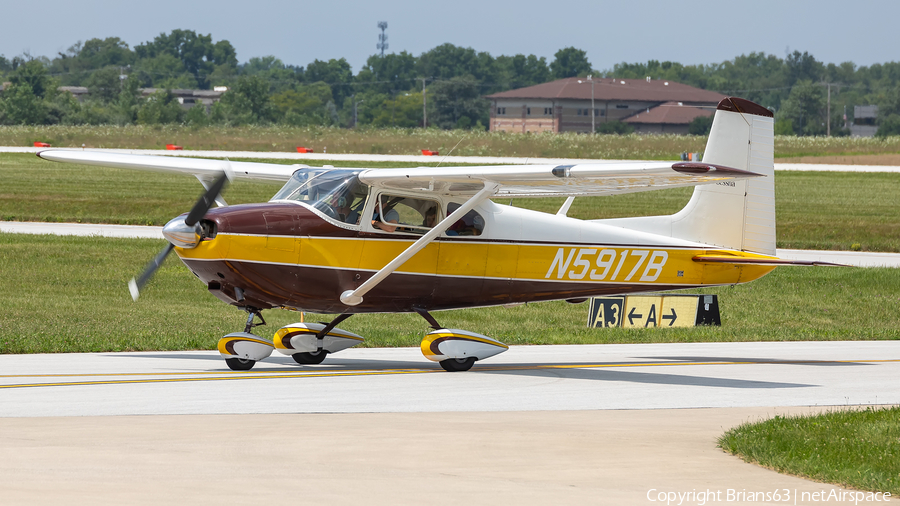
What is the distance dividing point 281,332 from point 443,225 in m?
2.55

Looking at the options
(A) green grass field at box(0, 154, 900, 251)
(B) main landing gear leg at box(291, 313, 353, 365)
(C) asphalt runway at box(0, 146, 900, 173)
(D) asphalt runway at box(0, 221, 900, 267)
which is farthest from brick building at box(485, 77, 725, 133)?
(B) main landing gear leg at box(291, 313, 353, 365)

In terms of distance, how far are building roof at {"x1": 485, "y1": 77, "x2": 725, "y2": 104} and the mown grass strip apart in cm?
13949

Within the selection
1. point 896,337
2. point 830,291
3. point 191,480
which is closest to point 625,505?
point 191,480

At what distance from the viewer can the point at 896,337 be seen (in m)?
16.0

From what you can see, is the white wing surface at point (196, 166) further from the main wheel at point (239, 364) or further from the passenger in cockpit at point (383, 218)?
the main wheel at point (239, 364)

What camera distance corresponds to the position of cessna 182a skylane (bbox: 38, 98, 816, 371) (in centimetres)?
1138

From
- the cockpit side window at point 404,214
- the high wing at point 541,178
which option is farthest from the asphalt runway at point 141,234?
the cockpit side window at point 404,214

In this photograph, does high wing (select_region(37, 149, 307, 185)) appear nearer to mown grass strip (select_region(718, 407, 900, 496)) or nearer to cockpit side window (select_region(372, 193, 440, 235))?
A: cockpit side window (select_region(372, 193, 440, 235))

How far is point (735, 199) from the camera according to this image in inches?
543

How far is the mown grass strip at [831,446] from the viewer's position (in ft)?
22.3

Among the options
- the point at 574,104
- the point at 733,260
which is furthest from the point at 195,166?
the point at 574,104

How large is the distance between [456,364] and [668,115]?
137 metres

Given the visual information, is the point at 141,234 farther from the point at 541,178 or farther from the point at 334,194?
the point at 541,178

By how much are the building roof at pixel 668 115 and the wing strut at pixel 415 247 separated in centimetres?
13531
